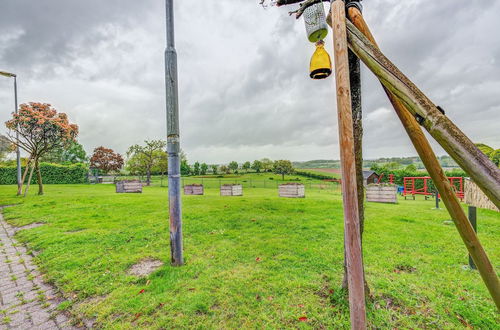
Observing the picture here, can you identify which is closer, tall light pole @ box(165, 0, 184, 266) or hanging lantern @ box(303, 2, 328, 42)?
hanging lantern @ box(303, 2, 328, 42)

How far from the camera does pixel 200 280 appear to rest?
2.91 m

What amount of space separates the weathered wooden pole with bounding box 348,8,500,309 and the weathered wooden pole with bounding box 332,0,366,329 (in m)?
0.41

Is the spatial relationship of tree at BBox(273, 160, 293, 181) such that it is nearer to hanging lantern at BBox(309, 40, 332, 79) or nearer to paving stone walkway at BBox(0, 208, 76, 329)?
paving stone walkway at BBox(0, 208, 76, 329)

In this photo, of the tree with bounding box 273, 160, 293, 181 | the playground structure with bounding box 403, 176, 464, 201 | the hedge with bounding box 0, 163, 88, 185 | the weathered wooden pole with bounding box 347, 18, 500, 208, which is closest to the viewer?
the weathered wooden pole with bounding box 347, 18, 500, 208

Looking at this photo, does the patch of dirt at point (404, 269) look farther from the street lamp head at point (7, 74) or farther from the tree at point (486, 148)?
the tree at point (486, 148)

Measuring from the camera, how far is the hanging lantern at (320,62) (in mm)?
1813

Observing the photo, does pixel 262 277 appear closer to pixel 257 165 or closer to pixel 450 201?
pixel 450 201

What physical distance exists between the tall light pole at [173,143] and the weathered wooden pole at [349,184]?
265 cm

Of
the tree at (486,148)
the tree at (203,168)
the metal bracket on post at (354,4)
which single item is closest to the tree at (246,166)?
the tree at (203,168)

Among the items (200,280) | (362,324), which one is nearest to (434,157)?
(362,324)

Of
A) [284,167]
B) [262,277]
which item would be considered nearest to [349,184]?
[262,277]

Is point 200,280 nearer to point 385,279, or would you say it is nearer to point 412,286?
point 385,279

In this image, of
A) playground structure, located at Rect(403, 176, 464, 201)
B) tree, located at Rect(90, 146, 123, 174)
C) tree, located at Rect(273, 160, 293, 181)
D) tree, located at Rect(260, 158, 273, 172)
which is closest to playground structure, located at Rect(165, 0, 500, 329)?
playground structure, located at Rect(403, 176, 464, 201)

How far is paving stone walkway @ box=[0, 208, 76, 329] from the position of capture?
2.19 m
